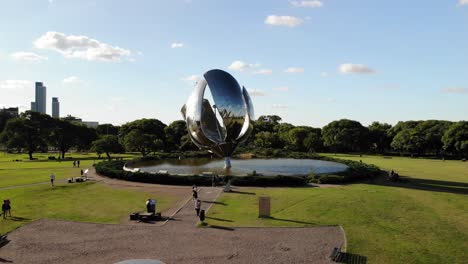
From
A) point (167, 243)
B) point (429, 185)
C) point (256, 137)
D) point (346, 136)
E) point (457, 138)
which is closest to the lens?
point (167, 243)

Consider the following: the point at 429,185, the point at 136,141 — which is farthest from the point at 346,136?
the point at 429,185

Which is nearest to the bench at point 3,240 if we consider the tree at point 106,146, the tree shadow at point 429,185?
the tree shadow at point 429,185

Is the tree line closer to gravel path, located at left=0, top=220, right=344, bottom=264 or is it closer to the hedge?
the hedge

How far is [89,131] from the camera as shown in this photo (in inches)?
3728

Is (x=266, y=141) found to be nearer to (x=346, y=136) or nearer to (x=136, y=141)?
(x=346, y=136)

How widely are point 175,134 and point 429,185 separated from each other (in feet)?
242

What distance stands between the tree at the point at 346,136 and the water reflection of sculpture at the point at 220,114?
201ft

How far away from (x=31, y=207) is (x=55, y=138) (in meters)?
59.2

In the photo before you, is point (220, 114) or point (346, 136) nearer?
point (220, 114)

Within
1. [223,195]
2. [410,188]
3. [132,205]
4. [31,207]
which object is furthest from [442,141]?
[31,207]

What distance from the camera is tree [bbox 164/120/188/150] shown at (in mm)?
99544

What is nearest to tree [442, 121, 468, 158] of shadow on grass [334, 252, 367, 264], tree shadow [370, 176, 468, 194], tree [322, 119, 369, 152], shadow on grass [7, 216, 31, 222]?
tree [322, 119, 369, 152]

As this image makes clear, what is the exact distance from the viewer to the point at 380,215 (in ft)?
81.9

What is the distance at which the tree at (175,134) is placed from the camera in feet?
327
